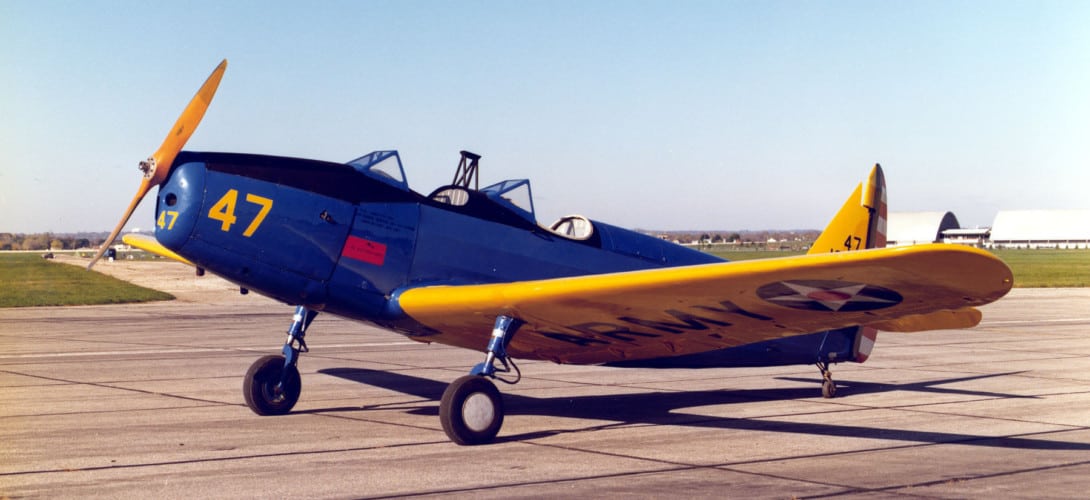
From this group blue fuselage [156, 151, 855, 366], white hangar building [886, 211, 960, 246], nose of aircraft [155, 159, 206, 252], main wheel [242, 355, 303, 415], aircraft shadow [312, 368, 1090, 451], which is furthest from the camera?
white hangar building [886, 211, 960, 246]

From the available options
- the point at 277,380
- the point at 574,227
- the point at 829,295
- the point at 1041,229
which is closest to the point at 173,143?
the point at 277,380

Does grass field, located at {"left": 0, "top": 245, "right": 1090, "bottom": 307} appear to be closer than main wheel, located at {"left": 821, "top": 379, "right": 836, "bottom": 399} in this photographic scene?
No

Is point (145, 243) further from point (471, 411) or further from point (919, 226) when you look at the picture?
point (919, 226)

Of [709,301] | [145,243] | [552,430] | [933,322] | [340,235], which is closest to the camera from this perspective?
[709,301]

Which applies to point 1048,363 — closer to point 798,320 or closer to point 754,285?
point 798,320

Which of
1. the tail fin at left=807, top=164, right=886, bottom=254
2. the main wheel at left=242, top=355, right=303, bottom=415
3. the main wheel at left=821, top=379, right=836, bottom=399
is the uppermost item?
the tail fin at left=807, top=164, right=886, bottom=254

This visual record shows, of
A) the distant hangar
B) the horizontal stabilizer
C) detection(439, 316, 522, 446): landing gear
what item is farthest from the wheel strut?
the distant hangar

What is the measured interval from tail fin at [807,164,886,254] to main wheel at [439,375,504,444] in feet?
15.6

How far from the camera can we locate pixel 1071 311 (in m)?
26.7

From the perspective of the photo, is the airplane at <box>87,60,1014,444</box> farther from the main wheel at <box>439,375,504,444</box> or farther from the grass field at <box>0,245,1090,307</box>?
the grass field at <box>0,245,1090,307</box>

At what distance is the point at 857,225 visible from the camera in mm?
11148

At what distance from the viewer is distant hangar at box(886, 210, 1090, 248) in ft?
405

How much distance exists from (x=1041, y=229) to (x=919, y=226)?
1884cm

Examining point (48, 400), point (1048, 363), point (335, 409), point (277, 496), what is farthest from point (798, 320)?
point (1048, 363)
